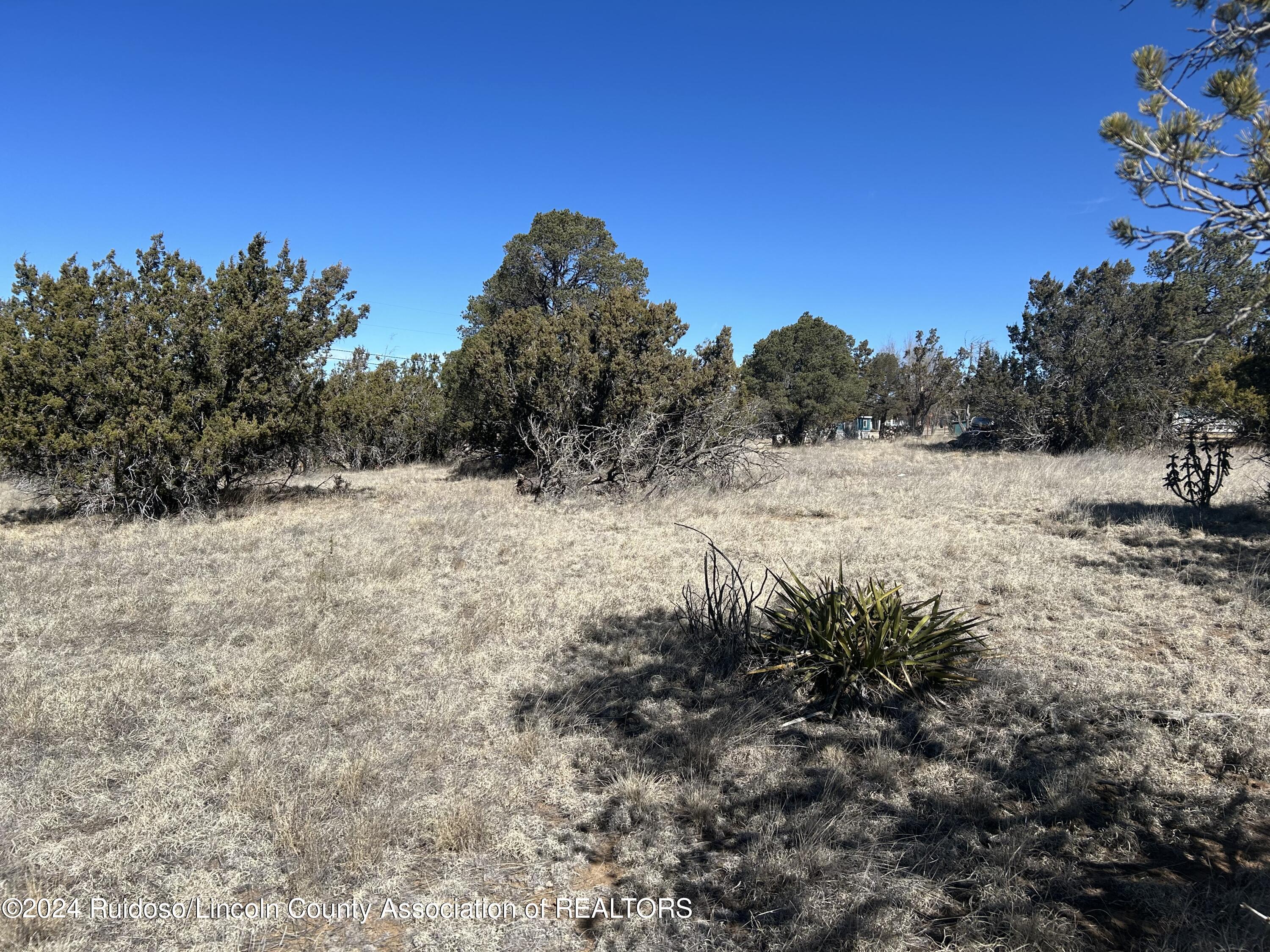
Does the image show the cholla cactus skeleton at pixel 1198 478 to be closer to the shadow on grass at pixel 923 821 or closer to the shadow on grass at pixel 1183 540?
the shadow on grass at pixel 1183 540

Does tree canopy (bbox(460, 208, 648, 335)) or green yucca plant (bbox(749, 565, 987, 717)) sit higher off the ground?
tree canopy (bbox(460, 208, 648, 335))

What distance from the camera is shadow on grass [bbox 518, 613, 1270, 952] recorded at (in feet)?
8.38

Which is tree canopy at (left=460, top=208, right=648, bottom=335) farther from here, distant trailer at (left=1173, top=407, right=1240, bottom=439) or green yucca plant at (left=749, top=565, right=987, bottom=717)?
green yucca plant at (left=749, top=565, right=987, bottom=717)

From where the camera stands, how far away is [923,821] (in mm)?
3242

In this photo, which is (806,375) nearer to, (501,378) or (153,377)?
(501,378)

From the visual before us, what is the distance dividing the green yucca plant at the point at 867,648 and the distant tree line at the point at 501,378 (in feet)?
7.86

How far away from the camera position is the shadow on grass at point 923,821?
2.55m

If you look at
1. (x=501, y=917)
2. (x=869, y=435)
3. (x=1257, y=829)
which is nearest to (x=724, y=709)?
(x=501, y=917)

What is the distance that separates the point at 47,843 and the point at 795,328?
3058 centimetres

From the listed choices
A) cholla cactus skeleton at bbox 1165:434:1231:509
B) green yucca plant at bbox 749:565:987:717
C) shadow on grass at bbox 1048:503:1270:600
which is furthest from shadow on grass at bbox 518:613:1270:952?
cholla cactus skeleton at bbox 1165:434:1231:509

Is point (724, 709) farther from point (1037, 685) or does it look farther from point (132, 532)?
point (132, 532)

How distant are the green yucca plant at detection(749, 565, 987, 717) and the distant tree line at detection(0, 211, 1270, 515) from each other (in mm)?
2396

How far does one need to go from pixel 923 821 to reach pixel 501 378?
14858 mm

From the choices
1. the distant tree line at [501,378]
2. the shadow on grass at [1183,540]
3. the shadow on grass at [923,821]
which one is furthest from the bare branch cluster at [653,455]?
the shadow on grass at [923,821]
